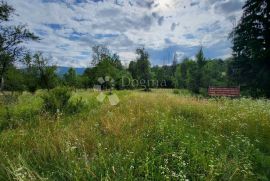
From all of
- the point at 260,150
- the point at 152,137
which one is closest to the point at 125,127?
the point at 152,137

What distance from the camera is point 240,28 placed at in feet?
83.2

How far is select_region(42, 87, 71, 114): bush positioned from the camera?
837 centimetres

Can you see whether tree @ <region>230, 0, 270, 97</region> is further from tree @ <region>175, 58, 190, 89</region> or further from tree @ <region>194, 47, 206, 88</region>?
tree @ <region>175, 58, 190, 89</region>

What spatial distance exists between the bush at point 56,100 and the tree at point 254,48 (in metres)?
20.1

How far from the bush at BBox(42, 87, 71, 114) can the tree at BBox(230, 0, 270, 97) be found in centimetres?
2013

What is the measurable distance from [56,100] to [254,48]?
69.8 feet

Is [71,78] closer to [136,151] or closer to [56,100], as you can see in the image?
[56,100]

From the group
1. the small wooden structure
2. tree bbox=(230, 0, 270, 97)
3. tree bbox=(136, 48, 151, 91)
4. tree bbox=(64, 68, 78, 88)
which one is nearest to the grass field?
the small wooden structure

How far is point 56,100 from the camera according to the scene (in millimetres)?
8484

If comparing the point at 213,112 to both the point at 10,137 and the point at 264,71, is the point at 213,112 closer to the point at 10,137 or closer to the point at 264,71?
the point at 10,137

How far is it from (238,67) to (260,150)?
22395 millimetres

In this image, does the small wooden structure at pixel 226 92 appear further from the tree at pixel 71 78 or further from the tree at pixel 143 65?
the tree at pixel 143 65

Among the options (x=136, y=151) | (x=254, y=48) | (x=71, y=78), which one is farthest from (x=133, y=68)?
(x=136, y=151)

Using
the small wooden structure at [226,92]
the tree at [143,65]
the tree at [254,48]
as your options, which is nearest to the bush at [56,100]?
the small wooden structure at [226,92]
